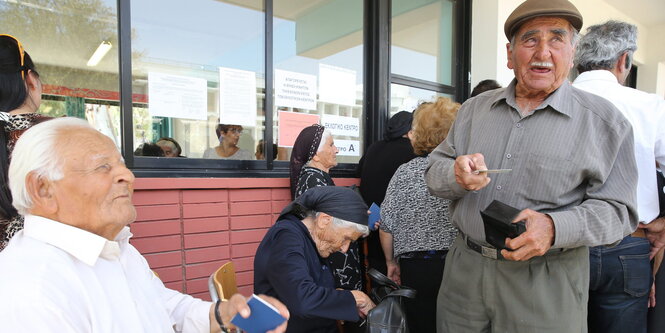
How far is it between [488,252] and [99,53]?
416 centimetres

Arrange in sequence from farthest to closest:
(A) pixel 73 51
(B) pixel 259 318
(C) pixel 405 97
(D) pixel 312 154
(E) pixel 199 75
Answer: (A) pixel 73 51 → (C) pixel 405 97 → (E) pixel 199 75 → (D) pixel 312 154 → (B) pixel 259 318

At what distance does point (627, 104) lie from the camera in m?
1.77

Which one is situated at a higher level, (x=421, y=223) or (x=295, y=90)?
(x=295, y=90)

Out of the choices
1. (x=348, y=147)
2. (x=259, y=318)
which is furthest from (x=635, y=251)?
(x=348, y=147)

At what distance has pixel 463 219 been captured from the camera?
60.6 inches

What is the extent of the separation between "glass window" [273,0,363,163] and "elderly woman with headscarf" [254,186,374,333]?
1516mm

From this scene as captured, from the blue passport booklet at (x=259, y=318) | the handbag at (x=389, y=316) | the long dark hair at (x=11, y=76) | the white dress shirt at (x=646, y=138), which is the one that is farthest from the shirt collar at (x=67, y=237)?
the white dress shirt at (x=646, y=138)

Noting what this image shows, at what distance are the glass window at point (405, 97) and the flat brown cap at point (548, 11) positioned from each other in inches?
93.3

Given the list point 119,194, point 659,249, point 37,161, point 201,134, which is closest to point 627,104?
point 659,249

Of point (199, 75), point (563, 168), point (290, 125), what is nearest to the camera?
point (563, 168)

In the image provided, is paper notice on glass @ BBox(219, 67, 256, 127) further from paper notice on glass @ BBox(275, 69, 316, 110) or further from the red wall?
the red wall

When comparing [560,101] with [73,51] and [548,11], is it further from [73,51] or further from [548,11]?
[73,51]

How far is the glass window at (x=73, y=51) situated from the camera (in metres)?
3.08

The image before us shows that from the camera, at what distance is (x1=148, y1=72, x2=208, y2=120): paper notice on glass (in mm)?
2666
